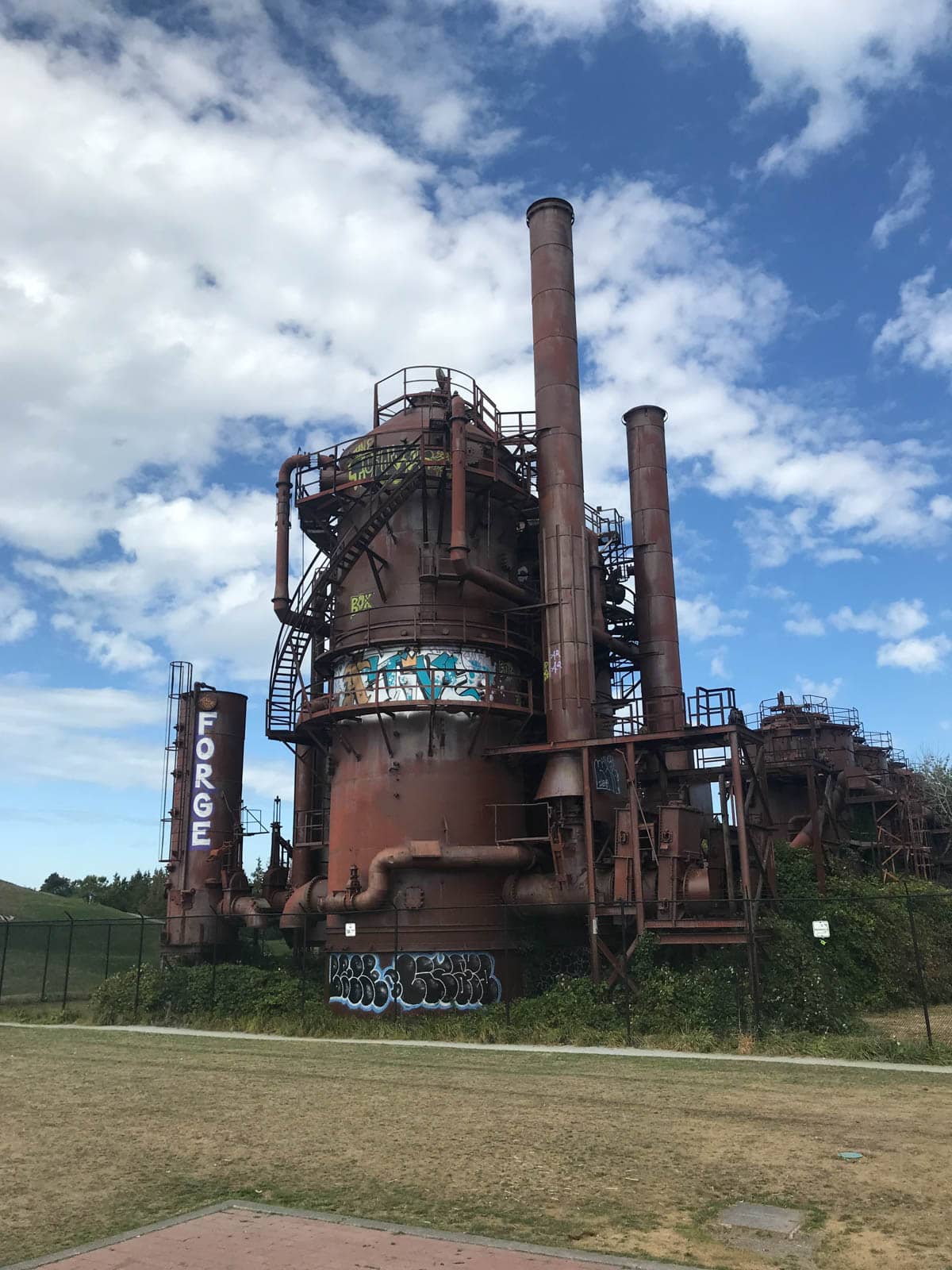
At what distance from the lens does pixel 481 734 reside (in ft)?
106

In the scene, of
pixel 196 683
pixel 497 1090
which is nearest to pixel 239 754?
pixel 196 683

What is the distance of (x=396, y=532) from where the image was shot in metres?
34.5

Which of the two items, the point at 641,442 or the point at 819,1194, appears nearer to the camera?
the point at 819,1194

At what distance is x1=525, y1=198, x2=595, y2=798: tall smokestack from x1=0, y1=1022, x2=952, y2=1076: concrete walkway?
8060 mm

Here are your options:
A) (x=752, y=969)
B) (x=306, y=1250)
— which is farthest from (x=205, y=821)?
(x=306, y=1250)

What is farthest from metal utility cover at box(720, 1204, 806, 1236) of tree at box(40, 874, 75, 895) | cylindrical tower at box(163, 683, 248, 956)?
tree at box(40, 874, 75, 895)

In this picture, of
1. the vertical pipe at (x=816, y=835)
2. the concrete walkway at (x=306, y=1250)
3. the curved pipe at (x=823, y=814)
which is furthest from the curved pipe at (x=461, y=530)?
the concrete walkway at (x=306, y=1250)

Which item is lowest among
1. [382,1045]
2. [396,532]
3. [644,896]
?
[382,1045]

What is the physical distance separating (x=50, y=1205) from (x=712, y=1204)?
6132 millimetres

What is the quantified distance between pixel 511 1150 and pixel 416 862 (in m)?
18.2

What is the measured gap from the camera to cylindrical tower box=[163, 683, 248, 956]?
1529 inches

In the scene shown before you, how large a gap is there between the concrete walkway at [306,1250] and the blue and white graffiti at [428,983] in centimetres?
2103

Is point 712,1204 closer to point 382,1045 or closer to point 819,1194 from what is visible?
point 819,1194

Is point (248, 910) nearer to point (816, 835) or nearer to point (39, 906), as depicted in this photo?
point (816, 835)
